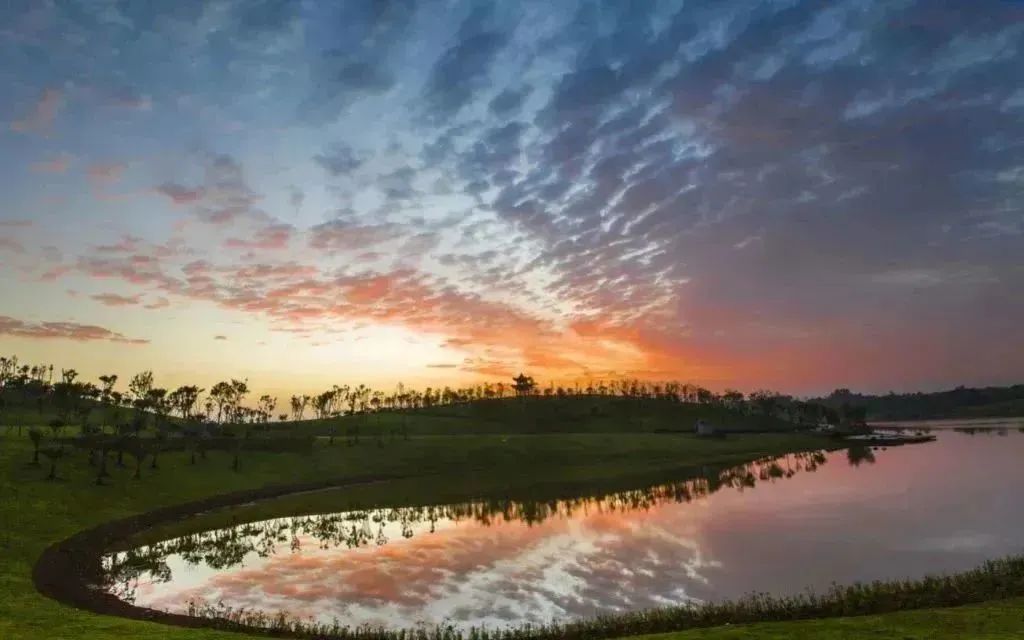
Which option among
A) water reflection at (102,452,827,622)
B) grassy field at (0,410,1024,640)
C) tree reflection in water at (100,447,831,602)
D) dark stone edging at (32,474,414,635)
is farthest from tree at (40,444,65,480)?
tree reflection in water at (100,447,831,602)

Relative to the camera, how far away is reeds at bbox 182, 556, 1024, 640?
3012 centimetres

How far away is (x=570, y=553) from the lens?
168 feet

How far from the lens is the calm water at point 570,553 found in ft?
125

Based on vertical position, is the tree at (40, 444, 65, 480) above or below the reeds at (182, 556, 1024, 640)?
above

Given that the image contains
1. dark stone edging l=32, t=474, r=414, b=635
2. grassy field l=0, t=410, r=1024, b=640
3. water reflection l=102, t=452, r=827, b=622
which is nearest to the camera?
grassy field l=0, t=410, r=1024, b=640

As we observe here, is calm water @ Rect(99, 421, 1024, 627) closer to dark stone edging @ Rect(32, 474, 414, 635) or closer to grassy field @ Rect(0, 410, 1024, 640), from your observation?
dark stone edging @ Rect(32, 474, 414, 635)

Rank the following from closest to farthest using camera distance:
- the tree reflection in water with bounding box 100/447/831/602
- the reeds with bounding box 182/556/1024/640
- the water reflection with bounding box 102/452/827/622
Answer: the reeds with bounding box 182/556/1024/640, the water reflection with bounding box 102/452/827/622, the tree reflection in water with bounding box 100/447/831/602

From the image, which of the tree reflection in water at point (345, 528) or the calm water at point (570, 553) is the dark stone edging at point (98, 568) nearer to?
the tree reflection in water at point (345, 528)

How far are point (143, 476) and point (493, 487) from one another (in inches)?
1931

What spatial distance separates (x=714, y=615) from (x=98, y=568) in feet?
146

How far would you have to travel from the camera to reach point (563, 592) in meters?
39.2

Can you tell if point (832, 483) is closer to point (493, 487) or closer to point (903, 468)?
point (903, 468)

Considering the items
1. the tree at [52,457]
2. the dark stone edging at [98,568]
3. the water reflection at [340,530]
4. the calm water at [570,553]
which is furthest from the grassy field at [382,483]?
the calm water at [570,553]

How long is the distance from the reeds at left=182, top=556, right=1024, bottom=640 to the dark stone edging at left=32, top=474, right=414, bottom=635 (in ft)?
8.76
